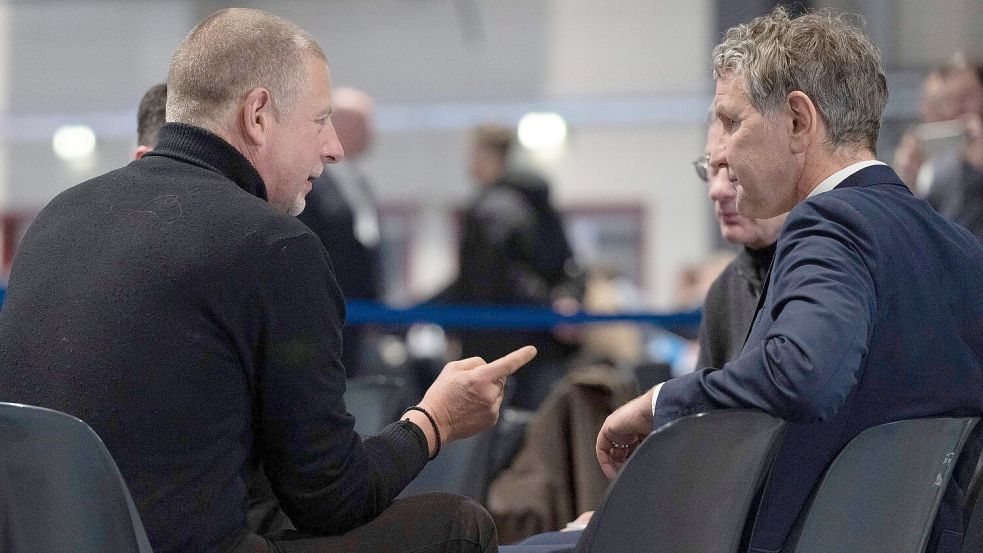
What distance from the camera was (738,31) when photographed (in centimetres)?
174

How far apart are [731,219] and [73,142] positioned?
33.5ft

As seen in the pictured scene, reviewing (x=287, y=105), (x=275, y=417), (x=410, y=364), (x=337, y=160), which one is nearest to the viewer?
(x=275, y=417)

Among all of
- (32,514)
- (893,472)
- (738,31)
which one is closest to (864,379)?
(893,472)

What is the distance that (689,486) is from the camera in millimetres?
1332

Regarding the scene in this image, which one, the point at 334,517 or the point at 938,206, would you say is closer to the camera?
the point at 334,517

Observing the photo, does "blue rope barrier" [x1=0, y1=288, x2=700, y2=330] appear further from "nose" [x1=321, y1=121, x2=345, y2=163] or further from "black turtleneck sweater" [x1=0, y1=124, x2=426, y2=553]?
"black turtleneck sweater" [x1=0, y1=124, x2=426, y2=553]

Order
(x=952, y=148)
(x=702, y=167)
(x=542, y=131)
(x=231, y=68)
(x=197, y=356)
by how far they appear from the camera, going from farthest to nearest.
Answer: (x=542, y=131) < (x=952, y=148) < (x=702, y=167) < (x=231, y=68) < (x=197, y=356)

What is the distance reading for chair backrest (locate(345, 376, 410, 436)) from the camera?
8.30 ft

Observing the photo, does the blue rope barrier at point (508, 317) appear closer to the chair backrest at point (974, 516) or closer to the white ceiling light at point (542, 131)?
the chair backrest at point (974, 516)

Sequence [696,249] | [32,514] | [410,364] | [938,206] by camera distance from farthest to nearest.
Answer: [696,249], [410,364], [938,206], [32,514]

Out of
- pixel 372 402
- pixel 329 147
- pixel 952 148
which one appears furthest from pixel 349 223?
pixel 329 147

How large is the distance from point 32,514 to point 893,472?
985 mm

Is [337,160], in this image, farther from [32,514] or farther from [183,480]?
[32,514]

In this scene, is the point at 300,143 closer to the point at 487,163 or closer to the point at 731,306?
the point at 731,306
